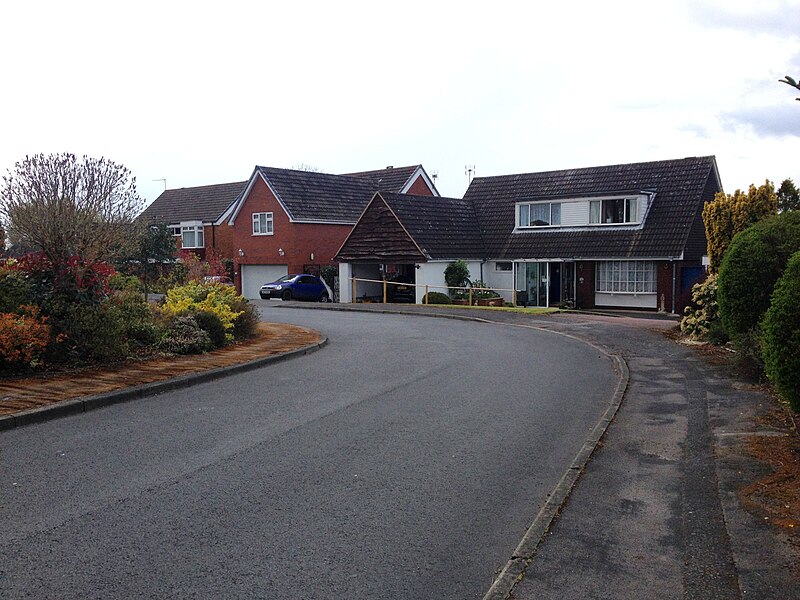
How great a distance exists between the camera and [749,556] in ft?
18.3

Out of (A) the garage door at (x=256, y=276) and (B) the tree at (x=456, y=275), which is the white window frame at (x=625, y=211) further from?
(A) the garage door at (x=256, y=276)

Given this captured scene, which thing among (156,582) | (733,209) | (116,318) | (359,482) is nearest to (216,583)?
(156,582)

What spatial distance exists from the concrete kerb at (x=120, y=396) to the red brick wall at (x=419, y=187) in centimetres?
3726

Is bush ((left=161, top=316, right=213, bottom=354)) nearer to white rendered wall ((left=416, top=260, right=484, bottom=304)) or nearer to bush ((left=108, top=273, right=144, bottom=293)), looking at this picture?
bush ((left=108, top=273, right=144, bottom=293))

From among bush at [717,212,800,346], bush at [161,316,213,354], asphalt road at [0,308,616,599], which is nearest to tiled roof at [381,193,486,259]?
bush at [161,316,213,354]

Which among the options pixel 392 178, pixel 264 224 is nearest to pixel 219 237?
pixel 264 224

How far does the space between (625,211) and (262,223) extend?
21.0 meters

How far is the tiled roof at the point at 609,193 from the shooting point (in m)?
35.6

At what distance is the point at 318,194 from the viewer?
47500mm

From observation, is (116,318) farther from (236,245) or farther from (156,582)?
(236,245)

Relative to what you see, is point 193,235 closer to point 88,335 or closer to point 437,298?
point 437,298

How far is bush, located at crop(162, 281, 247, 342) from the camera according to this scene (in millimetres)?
18370

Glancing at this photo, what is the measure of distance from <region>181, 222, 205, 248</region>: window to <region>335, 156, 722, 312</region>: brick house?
18765 mm

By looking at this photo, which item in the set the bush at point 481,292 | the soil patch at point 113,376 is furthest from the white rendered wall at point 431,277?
the soil patch at point 113,376
